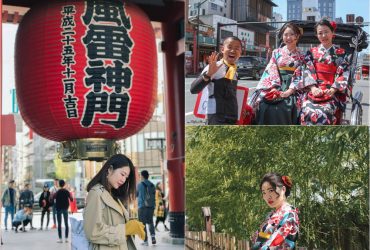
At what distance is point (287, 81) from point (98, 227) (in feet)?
6.13

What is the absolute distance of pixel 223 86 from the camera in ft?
14.3

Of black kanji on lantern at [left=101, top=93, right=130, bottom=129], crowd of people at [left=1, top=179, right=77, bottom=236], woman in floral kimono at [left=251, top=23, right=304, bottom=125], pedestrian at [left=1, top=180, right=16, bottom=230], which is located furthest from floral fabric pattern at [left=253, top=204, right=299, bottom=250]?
pedestrian at [left=1, top=180, right=16, bottom=230]

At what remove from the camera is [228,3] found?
4492mm

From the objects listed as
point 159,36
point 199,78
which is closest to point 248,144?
point 199,78

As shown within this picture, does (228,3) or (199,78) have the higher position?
(228,3)

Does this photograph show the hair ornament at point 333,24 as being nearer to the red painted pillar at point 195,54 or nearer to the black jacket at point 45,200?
the red painted pillar at point 195,54

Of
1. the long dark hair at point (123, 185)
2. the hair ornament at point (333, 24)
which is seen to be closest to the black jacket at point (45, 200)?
the long dark hair at point (123, 185)

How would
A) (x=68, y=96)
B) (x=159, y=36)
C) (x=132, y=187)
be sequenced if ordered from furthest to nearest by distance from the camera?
(x=159, y=36)
(x=68, y=96)
(x=132, y=187)

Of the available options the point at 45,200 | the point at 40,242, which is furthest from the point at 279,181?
the point at 45,200

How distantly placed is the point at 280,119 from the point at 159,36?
1923mm

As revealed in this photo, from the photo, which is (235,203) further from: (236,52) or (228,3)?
(228,3)

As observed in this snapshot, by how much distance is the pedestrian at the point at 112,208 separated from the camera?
3678 mm

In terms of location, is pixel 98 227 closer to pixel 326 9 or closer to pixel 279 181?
pixel 279 181

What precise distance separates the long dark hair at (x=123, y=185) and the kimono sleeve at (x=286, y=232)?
112 centimetres
